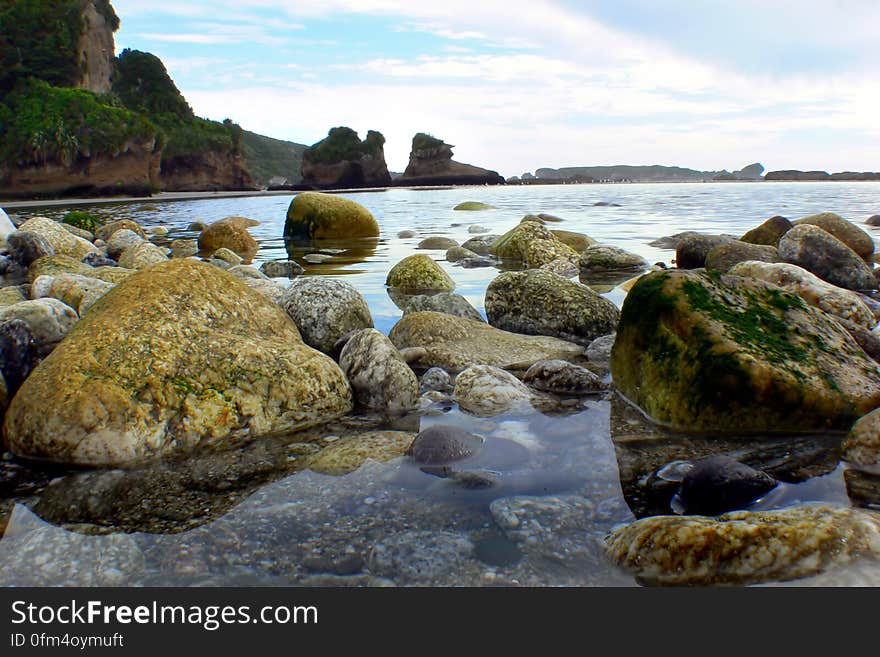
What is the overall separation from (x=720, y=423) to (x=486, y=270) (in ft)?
22.8

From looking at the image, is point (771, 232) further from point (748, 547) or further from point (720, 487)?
point (748, 547)

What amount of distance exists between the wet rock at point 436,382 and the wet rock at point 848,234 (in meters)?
8.25

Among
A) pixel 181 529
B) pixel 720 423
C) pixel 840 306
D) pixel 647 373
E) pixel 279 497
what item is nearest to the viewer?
pixel 181 529

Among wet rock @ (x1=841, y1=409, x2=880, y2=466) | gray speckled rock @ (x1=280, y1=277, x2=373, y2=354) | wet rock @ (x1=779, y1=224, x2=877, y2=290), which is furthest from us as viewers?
wet rock @ (x1=779, y1=224, x2=877, y2=290)

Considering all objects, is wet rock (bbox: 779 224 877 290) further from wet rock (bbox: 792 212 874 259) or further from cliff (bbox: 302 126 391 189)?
cliff (bbox: 302 126 391 189)

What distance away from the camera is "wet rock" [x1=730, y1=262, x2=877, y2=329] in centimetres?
583

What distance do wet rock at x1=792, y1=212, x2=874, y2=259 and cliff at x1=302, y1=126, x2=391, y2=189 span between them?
99498 mm

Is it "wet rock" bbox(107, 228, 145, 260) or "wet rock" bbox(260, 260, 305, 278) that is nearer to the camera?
"wet rock" bbox(260, 260, 305, 278)

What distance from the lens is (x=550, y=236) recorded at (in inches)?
470

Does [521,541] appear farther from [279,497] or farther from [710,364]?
[710,364]

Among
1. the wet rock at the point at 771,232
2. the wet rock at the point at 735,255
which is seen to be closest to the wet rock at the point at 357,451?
the wet rock at the point at 735,255

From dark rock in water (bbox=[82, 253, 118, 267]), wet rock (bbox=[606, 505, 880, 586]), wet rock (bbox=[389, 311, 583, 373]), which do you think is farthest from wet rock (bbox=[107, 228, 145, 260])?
wet rock (bbox=[606, 505, 880, 586])

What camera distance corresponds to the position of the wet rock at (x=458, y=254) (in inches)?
464
